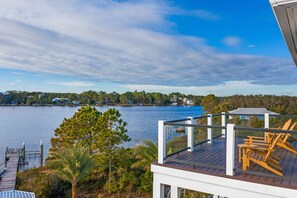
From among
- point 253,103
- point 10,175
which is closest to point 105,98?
point 253,103

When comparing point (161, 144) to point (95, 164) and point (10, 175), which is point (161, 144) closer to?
point (95, 164)

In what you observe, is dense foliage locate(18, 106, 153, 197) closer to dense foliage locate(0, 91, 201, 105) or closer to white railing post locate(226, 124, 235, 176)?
white railing post locate(226, 124, 235, 176)

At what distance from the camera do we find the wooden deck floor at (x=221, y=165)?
4055mm

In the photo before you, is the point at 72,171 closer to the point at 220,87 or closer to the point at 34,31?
the point at 34,31

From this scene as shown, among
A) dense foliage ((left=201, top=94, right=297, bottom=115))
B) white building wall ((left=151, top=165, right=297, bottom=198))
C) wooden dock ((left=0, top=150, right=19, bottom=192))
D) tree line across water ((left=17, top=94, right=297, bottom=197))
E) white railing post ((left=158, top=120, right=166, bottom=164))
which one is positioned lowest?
wooden dock ((left=0, top=150, right=19, bottom=192))

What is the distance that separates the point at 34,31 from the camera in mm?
19422

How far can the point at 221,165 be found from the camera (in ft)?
16.2

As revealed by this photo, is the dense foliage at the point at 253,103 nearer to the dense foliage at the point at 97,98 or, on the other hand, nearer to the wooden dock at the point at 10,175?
the wooden dock at the point at 10,175

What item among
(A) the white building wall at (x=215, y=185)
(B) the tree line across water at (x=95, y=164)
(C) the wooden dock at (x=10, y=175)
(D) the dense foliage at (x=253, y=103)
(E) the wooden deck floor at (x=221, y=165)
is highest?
(D) the dense foliage at (x=253, y=103)

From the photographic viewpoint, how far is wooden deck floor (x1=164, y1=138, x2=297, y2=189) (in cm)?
405

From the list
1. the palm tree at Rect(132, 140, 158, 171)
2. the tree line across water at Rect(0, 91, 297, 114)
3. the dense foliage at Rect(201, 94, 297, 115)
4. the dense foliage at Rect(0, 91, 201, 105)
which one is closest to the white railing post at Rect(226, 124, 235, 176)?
the palm tree at Rect(132, 140, 158, 171)

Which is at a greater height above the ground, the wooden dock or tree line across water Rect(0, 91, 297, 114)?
tree line across water Rect(0, 91, 297, 114)

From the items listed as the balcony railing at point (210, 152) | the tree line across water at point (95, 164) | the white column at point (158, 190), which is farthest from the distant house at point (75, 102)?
the white column at point (158, 190)

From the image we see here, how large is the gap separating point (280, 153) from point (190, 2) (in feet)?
50.4
